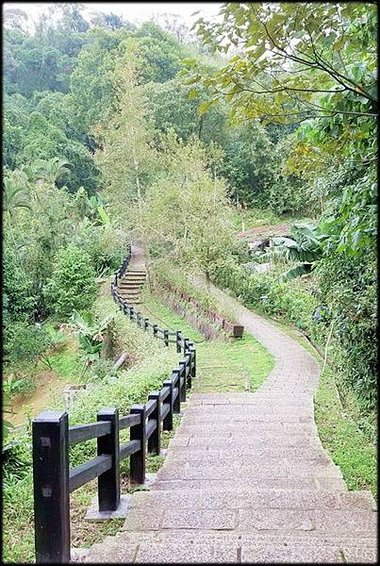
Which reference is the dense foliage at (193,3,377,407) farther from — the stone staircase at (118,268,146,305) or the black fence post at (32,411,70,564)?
the stone staircase at (118,268,146,305)

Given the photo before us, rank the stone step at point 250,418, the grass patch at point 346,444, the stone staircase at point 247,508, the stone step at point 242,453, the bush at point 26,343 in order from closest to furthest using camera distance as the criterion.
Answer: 1. the stone staircase at point 247,508
2. the grass patch at point 346,444
3. the stone step at point 242,453
4. the stone step at point 250,418
5. the bush at point 26,343

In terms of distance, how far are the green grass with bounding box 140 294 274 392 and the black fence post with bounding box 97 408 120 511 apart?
559cm

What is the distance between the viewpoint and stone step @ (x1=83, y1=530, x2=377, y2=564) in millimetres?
2004

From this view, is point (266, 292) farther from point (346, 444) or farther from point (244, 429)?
point (346, 444)

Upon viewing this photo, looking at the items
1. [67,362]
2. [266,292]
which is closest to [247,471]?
[67,362]

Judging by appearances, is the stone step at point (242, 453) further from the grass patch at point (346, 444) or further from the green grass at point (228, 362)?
the green grass at point (228, 362)

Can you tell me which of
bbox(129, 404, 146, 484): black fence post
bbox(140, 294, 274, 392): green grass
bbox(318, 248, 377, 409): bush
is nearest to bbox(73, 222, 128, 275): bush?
bbox(140, 294, 274, 392): green grass

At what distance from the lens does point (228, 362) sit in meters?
10.8

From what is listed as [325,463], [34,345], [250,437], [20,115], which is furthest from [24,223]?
[325,463]

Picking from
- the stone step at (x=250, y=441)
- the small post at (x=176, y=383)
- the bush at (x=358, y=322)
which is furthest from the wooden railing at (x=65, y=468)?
the small post at (x=176, y=383)

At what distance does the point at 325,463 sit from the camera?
4.11m

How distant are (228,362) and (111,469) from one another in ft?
26.3

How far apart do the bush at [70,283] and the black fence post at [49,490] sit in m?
14.5

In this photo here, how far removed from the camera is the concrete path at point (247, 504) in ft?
7.04
